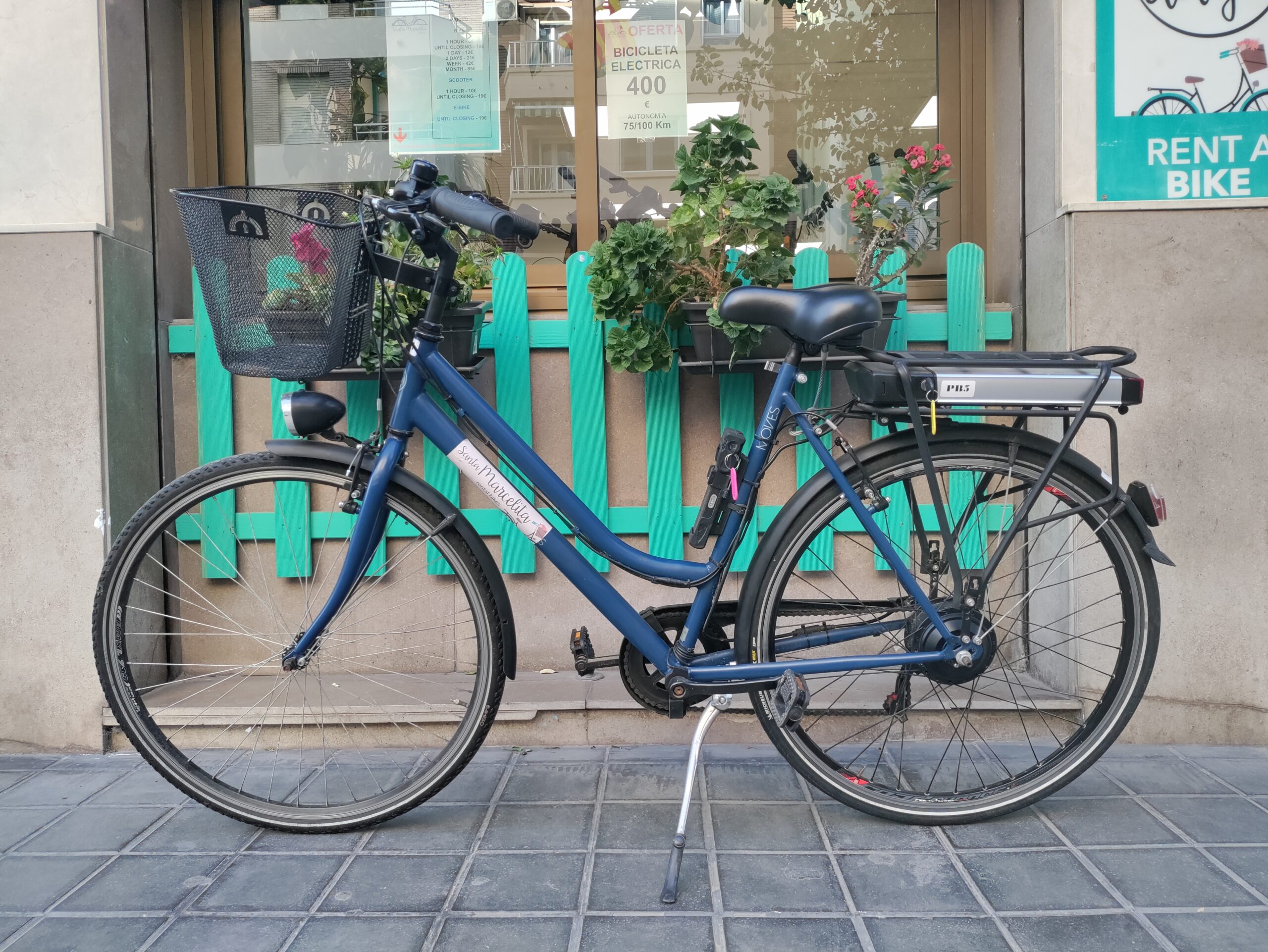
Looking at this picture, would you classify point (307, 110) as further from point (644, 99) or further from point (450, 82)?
point (644, 99)

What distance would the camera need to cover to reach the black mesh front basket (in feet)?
7.58

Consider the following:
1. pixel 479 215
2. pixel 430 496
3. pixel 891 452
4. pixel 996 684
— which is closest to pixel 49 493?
pixel 430 496

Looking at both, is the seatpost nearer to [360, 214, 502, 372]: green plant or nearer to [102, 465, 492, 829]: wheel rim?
[360, 214, 502, 372]: green plant

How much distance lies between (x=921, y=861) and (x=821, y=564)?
1.29 metres

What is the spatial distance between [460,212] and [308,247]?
1.16 ft

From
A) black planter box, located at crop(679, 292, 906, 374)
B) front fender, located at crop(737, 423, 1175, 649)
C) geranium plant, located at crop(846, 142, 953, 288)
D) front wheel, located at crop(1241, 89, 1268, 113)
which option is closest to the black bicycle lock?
front fender, located at crop(737, 423, 1175, 649)

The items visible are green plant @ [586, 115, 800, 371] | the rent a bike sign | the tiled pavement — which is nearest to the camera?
the tiled pavement

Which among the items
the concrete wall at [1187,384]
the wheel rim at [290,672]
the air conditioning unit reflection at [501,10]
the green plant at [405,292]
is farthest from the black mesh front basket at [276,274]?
the concrete wall at [1187,384]

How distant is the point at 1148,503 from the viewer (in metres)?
2.53

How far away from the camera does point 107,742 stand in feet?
10.9

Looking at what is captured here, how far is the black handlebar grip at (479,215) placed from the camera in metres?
2.20

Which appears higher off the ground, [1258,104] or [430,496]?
[1258,104]

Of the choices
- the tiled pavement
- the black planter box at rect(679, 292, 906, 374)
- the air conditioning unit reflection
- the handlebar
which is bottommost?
the tiled pavement

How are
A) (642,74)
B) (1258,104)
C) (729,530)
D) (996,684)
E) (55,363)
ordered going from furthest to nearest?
(642,74) < (996,684) < (55,363) < (1258,104) < (729,530)
